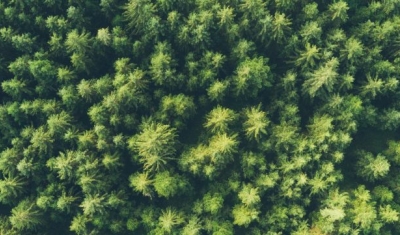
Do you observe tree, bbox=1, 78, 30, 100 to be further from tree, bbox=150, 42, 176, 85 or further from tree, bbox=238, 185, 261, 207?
tree, bbox=238, 185, 261, 207

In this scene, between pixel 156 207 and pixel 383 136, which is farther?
pixel 383 136

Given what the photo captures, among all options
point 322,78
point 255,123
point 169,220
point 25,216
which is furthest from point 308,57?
point 25,216

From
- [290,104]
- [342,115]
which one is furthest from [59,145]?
[342,115]

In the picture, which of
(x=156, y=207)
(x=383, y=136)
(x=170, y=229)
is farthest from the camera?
(x=383, y=136)

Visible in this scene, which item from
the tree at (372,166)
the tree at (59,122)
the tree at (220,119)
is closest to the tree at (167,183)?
the tree at (220,119)

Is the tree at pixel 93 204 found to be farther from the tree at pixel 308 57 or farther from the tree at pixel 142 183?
the tree at pixel 308 57

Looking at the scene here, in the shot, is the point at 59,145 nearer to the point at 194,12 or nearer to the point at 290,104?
the point at 194,12

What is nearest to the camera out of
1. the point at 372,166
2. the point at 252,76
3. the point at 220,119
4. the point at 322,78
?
the point at 322,78

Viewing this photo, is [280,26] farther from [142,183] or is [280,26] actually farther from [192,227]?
[192,227]

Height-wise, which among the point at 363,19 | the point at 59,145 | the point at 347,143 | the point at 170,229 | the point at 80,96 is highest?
the point at 363,19
